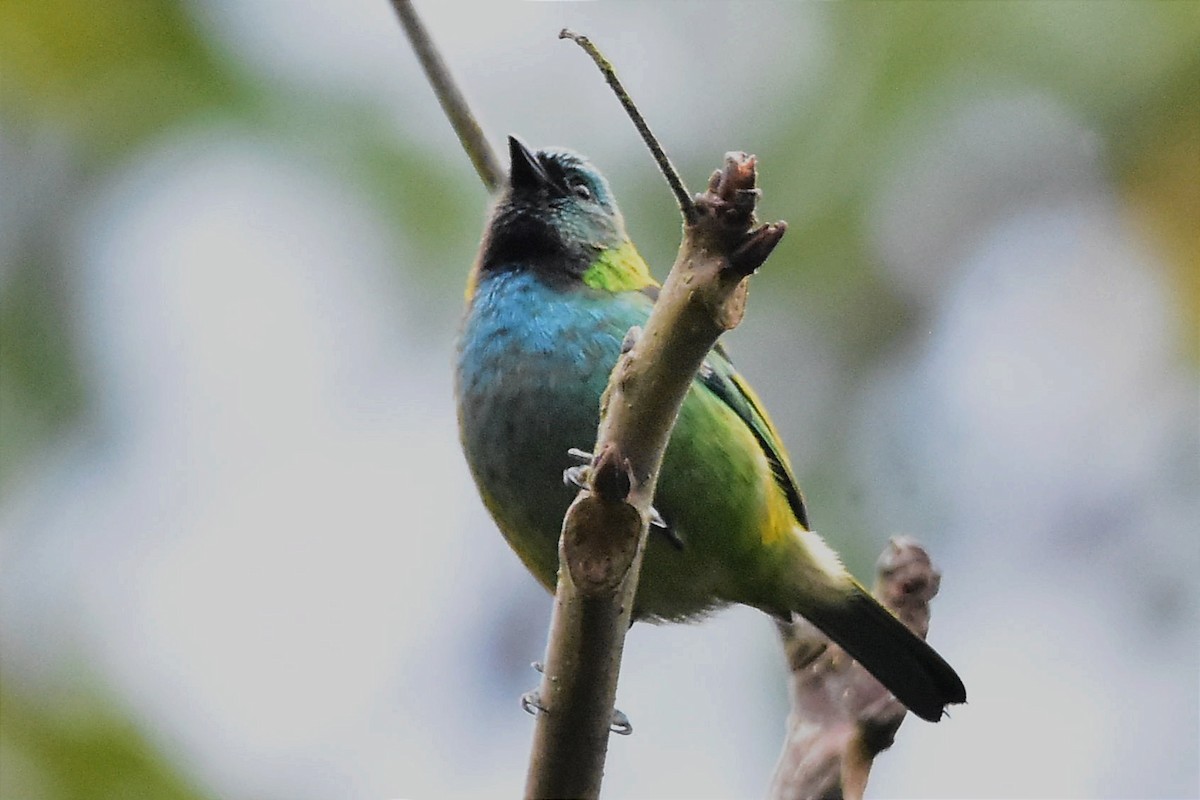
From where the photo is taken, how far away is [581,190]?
3.73 meters

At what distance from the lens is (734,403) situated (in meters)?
Result: 3.29

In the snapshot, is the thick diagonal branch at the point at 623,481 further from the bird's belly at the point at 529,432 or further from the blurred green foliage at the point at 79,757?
the blurred green foliage at the point at 79,757

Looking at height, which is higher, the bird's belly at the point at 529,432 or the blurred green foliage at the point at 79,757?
the bird's belly at the point at 529,432

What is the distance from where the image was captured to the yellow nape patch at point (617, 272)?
341 centimetres

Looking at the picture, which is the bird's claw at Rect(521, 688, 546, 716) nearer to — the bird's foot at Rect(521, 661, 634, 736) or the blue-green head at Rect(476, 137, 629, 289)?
the bird's foot at Rect(521, 661, 634, 736)

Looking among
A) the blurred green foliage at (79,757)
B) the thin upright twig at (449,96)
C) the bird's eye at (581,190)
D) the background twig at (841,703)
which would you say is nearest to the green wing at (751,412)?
the background twig at (841,703)

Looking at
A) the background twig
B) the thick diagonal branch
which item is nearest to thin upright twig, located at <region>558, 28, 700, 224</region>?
the thick diagonal branch

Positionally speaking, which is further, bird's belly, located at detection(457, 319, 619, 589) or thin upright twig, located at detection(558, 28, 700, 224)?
A: bird's belly, located at detection(457, 319, 619, 589)

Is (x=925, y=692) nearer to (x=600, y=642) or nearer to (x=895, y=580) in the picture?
(x=895, y=580)

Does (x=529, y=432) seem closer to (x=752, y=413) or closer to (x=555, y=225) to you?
(x=752, y=413)

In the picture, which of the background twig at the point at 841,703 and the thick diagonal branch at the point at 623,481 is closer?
the thick diagonal branch at the point at 623,481

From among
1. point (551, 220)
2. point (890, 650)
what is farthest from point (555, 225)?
point (890, 650)

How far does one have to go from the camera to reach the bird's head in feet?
11.4

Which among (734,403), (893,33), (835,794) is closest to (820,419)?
(893,33)
